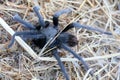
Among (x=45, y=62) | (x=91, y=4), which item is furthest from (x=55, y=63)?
(x=91, y=4)

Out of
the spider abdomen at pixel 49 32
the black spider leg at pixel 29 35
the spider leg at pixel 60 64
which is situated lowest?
the spider leg at pixel 60 64

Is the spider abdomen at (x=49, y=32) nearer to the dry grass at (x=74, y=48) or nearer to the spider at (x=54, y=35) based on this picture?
the spider at (x=54, y=35)

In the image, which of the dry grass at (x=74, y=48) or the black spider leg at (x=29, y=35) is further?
the dry grass at (x=74, y=48)

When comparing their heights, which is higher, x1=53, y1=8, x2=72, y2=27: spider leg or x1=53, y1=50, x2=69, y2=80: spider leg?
x1=53, y1=8, x2=72, y2=27: spider leg

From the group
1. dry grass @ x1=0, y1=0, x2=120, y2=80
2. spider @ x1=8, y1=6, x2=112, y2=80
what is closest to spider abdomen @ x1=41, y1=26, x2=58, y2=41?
spider @ x1=8, y1=6, x2=112, y2=80

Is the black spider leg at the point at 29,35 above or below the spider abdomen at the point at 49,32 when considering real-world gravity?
below

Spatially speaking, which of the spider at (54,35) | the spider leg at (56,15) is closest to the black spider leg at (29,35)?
the spider at (54,35)

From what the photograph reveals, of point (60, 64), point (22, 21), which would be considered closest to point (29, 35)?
point (22, 21)

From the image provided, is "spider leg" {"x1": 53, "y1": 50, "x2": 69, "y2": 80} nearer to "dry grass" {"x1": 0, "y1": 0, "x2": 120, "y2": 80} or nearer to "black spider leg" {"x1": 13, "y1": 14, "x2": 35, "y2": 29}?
"dry grass" {"x1": 0, "y1": 0, "x2": 120, "y2": 80}
